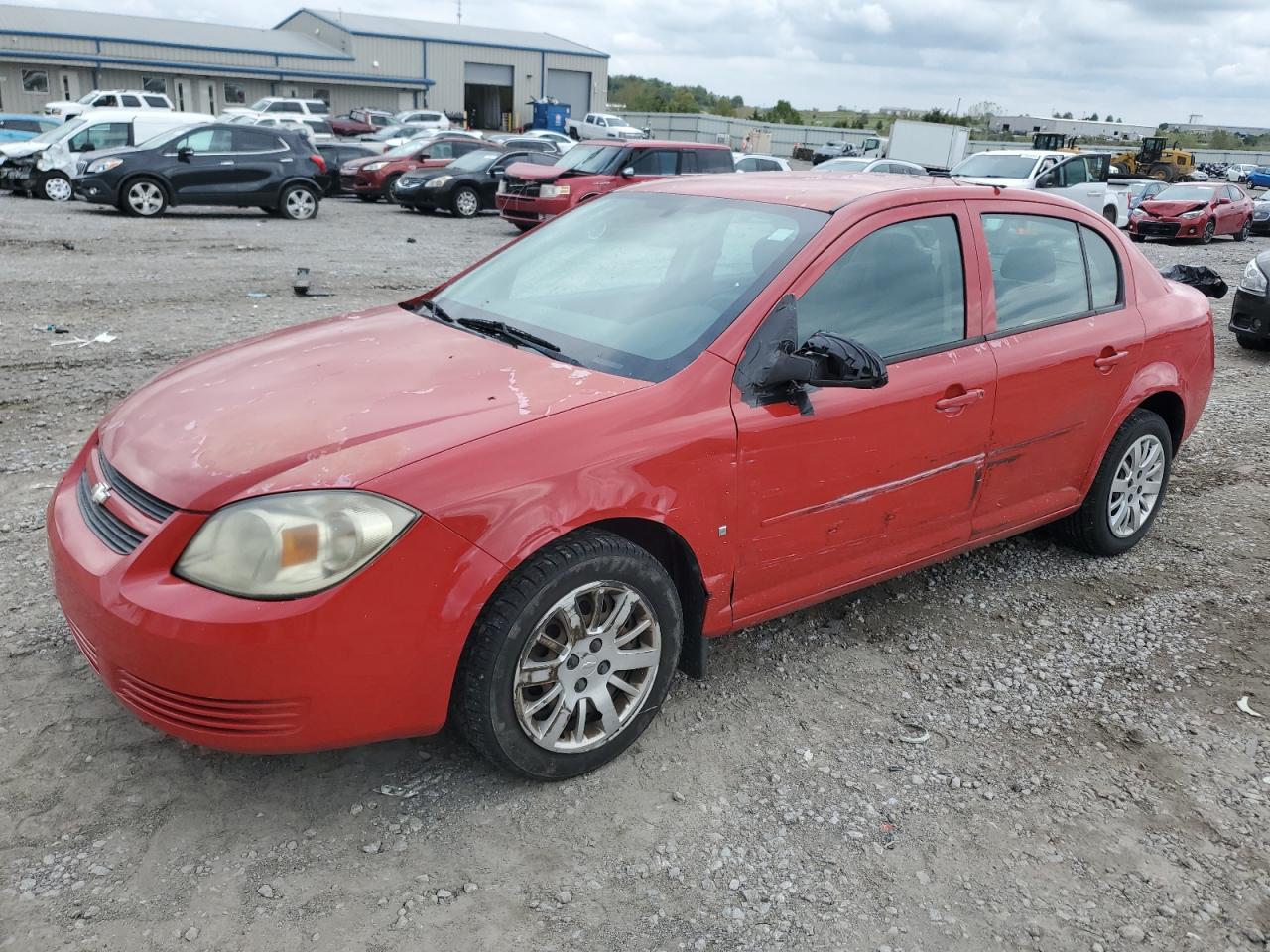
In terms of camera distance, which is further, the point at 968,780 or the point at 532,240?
the point at 532,240

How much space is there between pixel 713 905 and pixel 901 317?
2.08 meters

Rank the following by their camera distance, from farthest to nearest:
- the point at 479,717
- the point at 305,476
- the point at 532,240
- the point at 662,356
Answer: the point at 532,240, the point at 662,356, the point at 479,717, the point at 305,476

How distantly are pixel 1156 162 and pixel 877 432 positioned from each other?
4444cm

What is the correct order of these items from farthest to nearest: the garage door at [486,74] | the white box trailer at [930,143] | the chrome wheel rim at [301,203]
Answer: the garage door at [486,74] → the white box trailer at [930,143] → the chrome wheel rim at [301,203]

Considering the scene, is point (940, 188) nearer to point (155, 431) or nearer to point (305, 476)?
point (305, 476)

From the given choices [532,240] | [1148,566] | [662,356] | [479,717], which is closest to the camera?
[479,717]

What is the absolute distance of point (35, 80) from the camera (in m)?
43.7

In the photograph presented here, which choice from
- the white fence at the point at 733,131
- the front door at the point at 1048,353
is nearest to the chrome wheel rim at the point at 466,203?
the front door at the point at 1048,353

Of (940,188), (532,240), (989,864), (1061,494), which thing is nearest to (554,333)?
(532,240)

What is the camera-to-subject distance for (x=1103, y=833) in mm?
2857

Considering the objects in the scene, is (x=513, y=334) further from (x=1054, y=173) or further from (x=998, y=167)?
(x=1054, y=173)

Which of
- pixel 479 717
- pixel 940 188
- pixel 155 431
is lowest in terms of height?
pixel 479 717

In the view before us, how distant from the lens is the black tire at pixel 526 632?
2.61m

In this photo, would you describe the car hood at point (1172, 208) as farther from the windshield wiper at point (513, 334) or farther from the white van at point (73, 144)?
the windshield wiper at point (513, 334)
